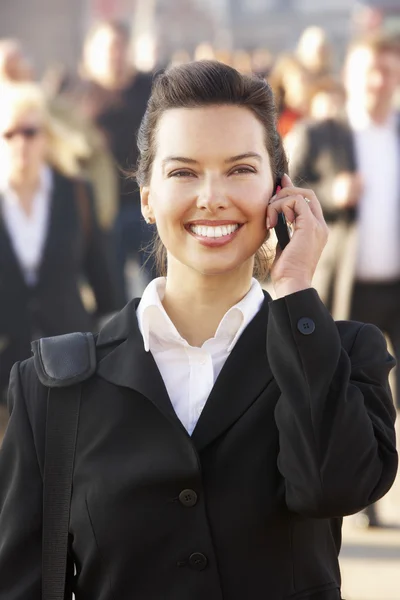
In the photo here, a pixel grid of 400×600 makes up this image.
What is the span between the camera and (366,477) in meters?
2.65

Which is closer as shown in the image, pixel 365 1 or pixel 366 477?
pixel 366 477

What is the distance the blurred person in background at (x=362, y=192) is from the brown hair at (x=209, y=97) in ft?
13.1

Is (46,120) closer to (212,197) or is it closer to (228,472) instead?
(212,197)

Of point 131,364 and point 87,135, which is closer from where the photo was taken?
point 131,364

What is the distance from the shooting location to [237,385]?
2832mm

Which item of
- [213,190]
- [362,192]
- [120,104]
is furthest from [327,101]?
[213,190]

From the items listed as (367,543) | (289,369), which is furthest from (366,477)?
(367,543)

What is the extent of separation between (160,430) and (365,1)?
4438cm

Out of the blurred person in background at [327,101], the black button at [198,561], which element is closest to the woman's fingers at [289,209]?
the black button at [198,561]

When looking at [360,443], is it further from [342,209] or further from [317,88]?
[317,88]

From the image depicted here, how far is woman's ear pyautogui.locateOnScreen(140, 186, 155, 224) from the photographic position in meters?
3.09

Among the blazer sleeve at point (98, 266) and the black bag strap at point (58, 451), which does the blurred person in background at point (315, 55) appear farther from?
the black bag strap at point (58, 451)

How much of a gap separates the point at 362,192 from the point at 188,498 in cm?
467

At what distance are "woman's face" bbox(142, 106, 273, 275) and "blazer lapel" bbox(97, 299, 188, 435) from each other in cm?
19
